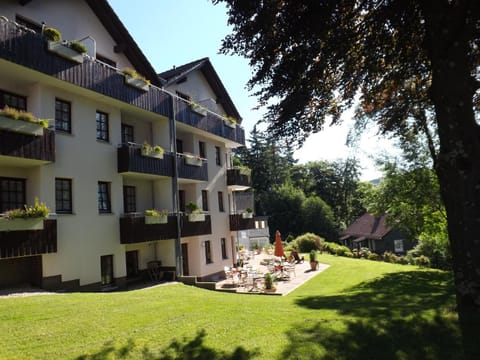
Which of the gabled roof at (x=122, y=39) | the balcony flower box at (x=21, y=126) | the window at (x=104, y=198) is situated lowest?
the window at (x=104, y=198)

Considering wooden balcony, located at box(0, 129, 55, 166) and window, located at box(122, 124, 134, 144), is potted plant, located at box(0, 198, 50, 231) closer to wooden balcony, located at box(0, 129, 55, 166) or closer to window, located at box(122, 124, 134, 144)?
wooden balcony, located at box(0, 129, 55, 166)

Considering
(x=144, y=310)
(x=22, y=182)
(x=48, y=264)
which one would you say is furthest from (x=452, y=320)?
(x=22, y=182)

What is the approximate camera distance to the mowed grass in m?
6.07

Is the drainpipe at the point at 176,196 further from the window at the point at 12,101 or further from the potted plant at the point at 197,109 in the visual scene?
the window at the point at 12,101

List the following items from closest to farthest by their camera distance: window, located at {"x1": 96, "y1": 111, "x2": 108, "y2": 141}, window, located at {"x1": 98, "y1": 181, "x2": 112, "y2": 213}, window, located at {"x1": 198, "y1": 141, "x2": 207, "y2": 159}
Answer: window, located at {"x1": 98, "y1": 181, "x2": 112, "y2": 213} < window, located at {"x1": 96, "y1": 111, "x2": 108, "y2": 141} < window, located at {"x1": 198, "y1": 141, "x2": 207, "y2": 159}

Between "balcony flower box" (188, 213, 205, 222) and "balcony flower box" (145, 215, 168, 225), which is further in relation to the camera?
"balcony flower box" (188, 213, 205, 222)

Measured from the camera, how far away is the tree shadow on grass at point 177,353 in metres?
6.02

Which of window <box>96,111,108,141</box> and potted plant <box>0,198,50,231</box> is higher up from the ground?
window <box>96,111,108,141</box>

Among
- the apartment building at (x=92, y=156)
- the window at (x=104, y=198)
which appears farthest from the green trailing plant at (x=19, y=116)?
the window at (x=104, y=198)

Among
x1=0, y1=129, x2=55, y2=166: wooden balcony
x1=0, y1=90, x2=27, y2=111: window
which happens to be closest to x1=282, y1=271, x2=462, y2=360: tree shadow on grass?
x1=0, y1=129, x2=55, y2=166: wooden balcony

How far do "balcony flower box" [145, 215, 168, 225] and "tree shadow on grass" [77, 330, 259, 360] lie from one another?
408 inches

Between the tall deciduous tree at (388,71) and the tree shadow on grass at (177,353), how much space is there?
354 centimetres

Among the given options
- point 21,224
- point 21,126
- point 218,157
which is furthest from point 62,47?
point 218,157

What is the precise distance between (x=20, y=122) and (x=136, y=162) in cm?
557
